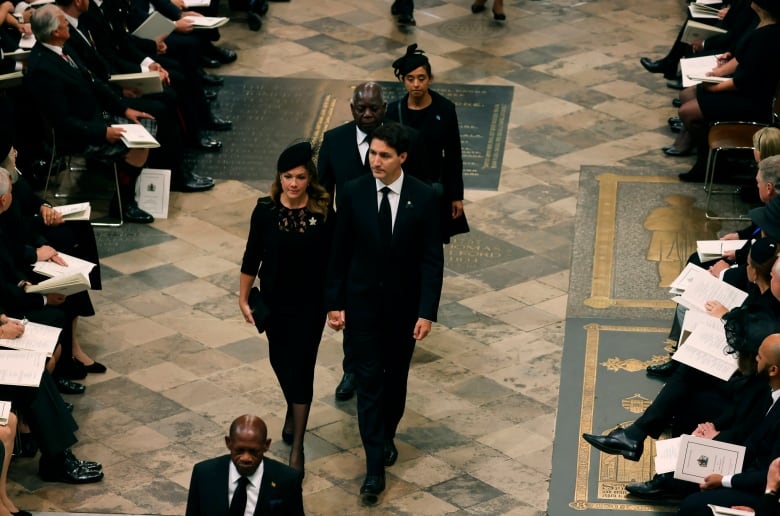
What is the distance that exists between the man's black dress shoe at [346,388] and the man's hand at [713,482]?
2.96m

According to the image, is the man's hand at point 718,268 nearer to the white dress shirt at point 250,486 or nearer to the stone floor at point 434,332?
the stone floor at point 434,332

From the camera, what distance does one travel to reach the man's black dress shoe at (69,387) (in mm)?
10750

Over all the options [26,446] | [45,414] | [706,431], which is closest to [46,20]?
[26,446]

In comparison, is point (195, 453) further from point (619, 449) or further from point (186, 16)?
point (186, 16)

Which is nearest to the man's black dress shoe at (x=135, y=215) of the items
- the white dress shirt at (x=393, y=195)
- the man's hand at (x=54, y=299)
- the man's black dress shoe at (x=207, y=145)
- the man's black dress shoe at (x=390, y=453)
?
the man's black dress shoe at (x=207, y=145)

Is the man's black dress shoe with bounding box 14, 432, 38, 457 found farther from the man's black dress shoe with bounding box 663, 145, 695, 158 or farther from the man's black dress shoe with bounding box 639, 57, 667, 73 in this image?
the man's black dress shoe with bounding box 639, 57, 667, 73

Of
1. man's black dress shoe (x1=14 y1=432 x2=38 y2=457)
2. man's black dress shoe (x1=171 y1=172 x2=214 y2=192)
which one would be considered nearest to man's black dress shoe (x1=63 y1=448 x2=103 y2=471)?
man's black dress shoe (x1=14 y1=432 x2=38 y2=457)

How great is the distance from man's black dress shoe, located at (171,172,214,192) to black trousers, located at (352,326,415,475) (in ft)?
15.7

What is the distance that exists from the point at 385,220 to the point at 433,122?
1.81m

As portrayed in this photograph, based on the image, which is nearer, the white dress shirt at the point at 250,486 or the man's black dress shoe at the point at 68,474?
the white dress shirt at the point at 250,486

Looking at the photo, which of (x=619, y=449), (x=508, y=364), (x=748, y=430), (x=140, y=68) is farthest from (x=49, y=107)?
(x=748, y=430)

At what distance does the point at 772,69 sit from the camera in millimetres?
13188

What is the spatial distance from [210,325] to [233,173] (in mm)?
2836

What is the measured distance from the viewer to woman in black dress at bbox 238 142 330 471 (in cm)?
914
